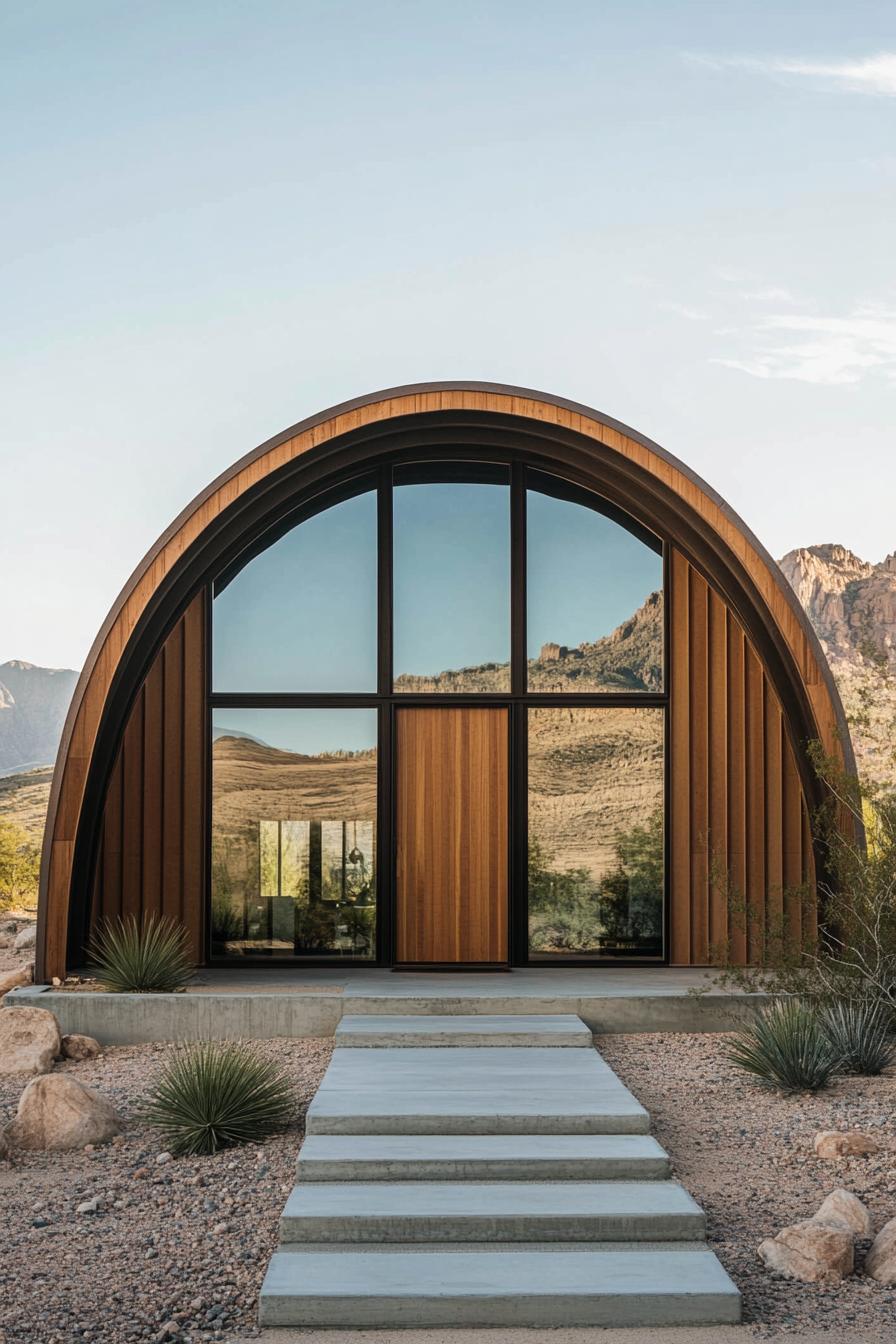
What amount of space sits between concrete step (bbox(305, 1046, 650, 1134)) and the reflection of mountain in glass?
348 cm

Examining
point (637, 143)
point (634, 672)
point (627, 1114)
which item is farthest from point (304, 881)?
point (637, 143)

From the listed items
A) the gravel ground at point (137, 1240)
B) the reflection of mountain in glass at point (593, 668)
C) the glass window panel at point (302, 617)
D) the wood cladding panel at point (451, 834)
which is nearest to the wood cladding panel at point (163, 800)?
the glass window panel at point (302, 617)

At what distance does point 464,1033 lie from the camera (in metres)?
7.68

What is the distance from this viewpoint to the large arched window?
9.98m

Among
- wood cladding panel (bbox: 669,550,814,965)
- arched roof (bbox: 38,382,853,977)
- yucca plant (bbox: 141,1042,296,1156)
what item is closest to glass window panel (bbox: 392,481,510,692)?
arched roof (bbox: 38,382,853,977)

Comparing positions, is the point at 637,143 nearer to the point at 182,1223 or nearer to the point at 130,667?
the point at 130,667

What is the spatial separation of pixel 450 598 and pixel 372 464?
1.33m

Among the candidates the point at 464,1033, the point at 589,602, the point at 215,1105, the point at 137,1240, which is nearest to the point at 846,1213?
the point at 137,1240

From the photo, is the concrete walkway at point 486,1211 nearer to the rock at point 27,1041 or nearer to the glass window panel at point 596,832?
the rock at point 27,1041

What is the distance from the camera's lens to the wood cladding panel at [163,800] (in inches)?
388

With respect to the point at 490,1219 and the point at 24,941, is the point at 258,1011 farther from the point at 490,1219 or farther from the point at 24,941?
the point at 24,941

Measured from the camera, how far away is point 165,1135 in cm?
611

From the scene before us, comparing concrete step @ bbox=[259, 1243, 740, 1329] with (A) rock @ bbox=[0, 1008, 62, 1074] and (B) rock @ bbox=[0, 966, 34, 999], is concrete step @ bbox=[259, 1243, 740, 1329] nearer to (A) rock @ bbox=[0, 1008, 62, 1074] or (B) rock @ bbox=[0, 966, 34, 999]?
(A) rock @ bbox=[0, 1008, 62, 1074]

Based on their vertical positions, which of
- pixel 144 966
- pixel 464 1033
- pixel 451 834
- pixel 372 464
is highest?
pixel 372 464
